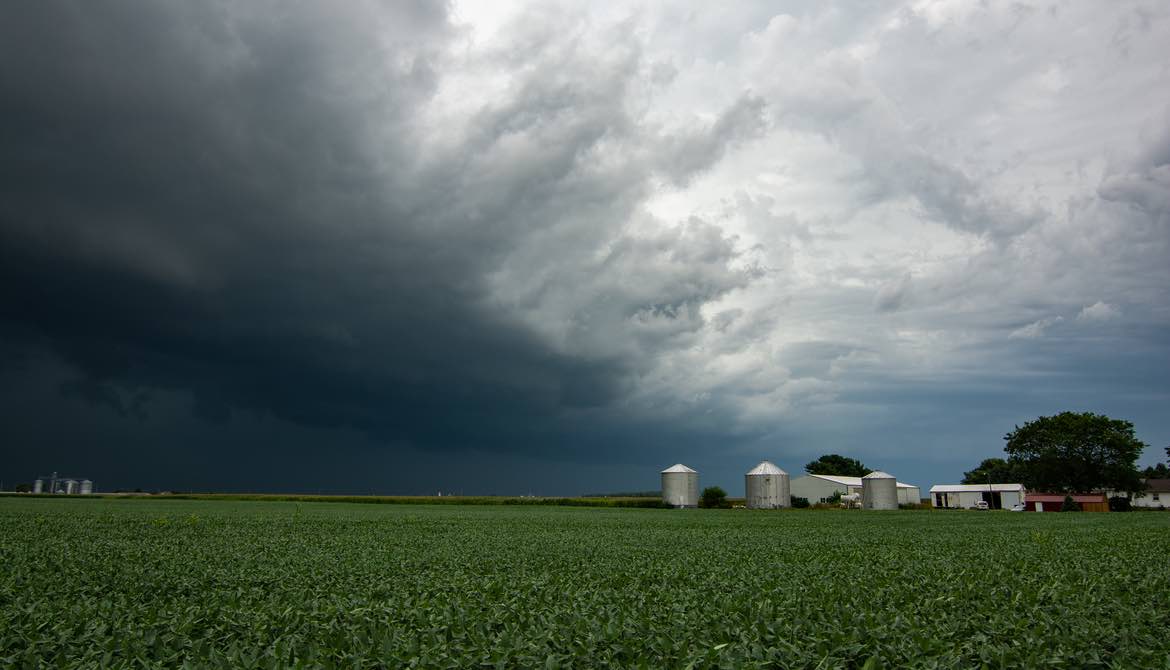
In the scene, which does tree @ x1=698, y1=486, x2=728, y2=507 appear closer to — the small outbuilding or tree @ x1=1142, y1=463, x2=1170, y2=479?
the small outbuilding

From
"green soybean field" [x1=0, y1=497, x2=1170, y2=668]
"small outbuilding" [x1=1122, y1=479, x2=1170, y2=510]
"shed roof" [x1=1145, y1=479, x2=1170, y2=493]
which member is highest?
"green soybean field" [x1=0, y1=497, x2=1170, y2=668]

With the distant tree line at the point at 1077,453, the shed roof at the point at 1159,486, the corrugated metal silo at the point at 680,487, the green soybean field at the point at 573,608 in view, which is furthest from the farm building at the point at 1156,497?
the green soybean field at the point at 573,608

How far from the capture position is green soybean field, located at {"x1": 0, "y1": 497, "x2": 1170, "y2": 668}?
244 inches

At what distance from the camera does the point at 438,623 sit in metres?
7.60

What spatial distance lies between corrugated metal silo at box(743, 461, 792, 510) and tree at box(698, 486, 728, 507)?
3875 millimetres

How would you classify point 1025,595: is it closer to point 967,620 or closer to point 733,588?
point 967,620

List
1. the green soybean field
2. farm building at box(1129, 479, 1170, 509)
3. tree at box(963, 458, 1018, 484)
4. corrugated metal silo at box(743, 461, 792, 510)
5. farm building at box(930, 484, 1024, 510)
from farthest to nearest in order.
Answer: tree at box(963, 458, 1018, 484), farm building at box(1129, 479, 1170, 509), farm building at box(930, 484, 1024, 510), corrugated metal silo at box(743, 461, 792, 510), the green soybean field

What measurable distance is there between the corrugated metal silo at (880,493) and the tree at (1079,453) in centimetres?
2960

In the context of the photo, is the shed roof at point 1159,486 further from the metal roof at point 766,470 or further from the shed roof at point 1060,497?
the metal roof at point 766,470

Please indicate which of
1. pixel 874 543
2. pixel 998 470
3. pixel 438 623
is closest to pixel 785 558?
pixel 874 543

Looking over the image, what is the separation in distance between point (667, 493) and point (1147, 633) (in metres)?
80.3

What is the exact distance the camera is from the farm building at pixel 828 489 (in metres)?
115

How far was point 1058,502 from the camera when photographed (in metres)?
90.9

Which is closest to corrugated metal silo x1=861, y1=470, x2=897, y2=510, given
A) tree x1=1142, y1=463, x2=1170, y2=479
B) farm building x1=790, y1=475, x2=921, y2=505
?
farm building x1=790, y1=475, x2=921, y2=505
